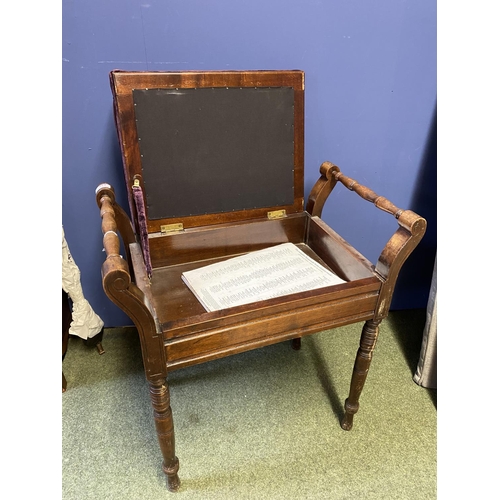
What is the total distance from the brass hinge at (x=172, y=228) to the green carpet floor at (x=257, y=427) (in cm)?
61

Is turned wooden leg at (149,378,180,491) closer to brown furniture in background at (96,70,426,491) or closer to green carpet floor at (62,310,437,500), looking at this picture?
brown furniture in background at (96,70,426,491)

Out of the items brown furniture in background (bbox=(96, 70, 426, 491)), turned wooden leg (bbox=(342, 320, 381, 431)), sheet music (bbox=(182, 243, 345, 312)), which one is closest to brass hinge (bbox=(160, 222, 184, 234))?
brown furniture in background (bbox=(96, 70, 426, 491))

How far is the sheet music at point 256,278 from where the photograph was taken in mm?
932

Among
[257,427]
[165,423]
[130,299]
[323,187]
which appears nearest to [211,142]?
[323,187]

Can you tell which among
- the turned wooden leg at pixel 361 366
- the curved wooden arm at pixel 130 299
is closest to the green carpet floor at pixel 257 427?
the turned wooden leg at pixel 361 366

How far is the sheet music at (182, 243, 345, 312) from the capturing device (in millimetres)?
932

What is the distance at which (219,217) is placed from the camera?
1.11 m

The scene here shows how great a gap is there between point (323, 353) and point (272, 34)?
1.10m

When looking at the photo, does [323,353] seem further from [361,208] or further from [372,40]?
[372,40]

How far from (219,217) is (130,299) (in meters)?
0.46

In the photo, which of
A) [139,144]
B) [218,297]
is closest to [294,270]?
[218,297]

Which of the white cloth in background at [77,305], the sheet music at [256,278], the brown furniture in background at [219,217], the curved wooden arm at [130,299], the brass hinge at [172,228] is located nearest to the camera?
the curved wooden arm at [130,299]

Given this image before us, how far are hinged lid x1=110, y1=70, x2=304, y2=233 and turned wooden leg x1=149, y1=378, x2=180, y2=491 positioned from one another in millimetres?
413

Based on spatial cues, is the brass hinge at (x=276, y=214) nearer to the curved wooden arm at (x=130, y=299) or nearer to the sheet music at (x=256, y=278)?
the sheet music at (x=256, y=278)
